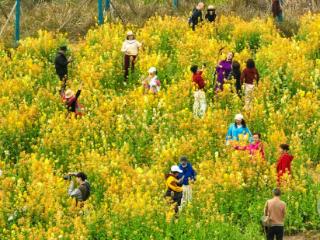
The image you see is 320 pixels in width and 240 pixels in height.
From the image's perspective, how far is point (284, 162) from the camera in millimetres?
15430

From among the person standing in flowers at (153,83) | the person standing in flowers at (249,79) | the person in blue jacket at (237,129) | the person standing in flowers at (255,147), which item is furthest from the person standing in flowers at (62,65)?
the person standing in flowers at (255,147)

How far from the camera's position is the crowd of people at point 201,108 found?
14652 millimetres

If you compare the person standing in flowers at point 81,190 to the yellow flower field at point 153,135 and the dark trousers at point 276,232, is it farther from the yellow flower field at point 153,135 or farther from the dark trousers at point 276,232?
the dark trousers at point 276,232

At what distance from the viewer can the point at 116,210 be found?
1421 cm

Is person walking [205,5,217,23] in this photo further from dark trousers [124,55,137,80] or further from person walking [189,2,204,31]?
dark trousers [124,55,137,80]

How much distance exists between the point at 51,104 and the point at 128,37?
2991 mm

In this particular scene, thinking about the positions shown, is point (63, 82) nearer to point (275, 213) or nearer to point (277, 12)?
point (277, 12)

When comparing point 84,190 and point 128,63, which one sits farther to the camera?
point 128,63

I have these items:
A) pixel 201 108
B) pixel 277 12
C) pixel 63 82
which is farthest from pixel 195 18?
pixel 201 108

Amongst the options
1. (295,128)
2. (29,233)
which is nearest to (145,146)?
(295,128)

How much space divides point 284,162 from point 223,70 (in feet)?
15.1

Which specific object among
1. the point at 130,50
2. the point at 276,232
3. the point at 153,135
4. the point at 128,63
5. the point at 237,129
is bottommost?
the point at 153,135

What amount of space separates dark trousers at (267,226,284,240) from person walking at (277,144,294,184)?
1.69 m

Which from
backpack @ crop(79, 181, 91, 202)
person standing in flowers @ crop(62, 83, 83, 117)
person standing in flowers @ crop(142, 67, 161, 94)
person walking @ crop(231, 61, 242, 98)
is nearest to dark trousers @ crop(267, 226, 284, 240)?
backpack @ crop(79, 181, 91, 202)
